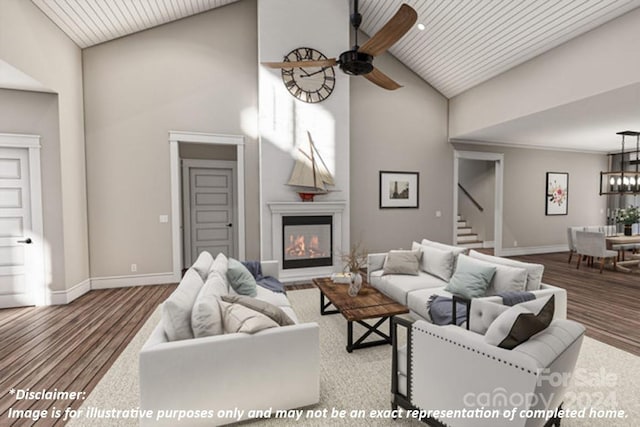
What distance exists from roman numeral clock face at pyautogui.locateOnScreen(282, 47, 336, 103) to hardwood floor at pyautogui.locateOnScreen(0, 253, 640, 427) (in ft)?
10.6

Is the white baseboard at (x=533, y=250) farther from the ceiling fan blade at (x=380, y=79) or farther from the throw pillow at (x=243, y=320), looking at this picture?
the throw pillow at (x=243, y=320)

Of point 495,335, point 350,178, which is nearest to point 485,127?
point 350,178

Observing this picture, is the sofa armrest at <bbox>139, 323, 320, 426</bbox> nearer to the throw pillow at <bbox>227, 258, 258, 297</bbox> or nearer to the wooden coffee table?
the wooden coffee table

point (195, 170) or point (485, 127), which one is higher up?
point (485, 127)

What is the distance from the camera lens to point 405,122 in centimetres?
604

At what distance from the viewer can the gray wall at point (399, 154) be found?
5.77m

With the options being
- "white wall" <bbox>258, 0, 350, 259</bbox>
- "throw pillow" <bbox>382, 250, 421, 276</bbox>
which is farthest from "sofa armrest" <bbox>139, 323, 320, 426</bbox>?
"white wall" <bbox>258, 0, 350, 259</bbox>

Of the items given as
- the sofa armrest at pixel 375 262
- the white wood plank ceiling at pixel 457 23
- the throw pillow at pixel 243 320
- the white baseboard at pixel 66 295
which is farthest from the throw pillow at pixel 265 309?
the white wood plank ceiling at pixel 457 23

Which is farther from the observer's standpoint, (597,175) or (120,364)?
(597,175)

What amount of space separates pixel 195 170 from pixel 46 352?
3730mm

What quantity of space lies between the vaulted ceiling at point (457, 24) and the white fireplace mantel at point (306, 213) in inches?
126

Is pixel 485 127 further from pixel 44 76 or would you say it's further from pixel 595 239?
pixel 44 76

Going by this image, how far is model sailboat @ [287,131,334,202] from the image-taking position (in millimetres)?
4887

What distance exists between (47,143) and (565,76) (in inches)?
270
